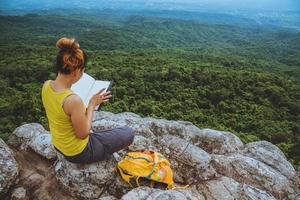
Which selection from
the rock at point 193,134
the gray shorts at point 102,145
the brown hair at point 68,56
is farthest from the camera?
the rock at point 193,134

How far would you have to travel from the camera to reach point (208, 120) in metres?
26.8

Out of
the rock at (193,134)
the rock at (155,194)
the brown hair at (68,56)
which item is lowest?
the rock at (193,134)

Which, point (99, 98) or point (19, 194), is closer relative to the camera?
point (99, 98)

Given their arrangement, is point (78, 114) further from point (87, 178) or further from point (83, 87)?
point (87, 178)

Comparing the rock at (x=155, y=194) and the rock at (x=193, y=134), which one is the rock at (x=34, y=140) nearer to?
the rock at (x=193, y=134)

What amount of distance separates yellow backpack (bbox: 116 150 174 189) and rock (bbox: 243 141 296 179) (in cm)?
359

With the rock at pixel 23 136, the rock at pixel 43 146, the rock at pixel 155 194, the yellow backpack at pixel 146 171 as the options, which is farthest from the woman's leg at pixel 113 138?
the rock at pixel 23 136

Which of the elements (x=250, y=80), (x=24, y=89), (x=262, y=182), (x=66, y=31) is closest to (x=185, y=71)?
(x=250, y=80)

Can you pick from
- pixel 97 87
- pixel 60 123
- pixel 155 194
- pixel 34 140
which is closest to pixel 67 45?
pixel 60 123

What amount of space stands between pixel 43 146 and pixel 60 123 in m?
2.42

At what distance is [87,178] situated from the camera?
15.4 ft

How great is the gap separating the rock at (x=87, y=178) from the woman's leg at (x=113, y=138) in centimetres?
39

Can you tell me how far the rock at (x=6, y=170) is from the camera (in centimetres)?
476

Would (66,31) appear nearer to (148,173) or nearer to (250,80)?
(250,80)
